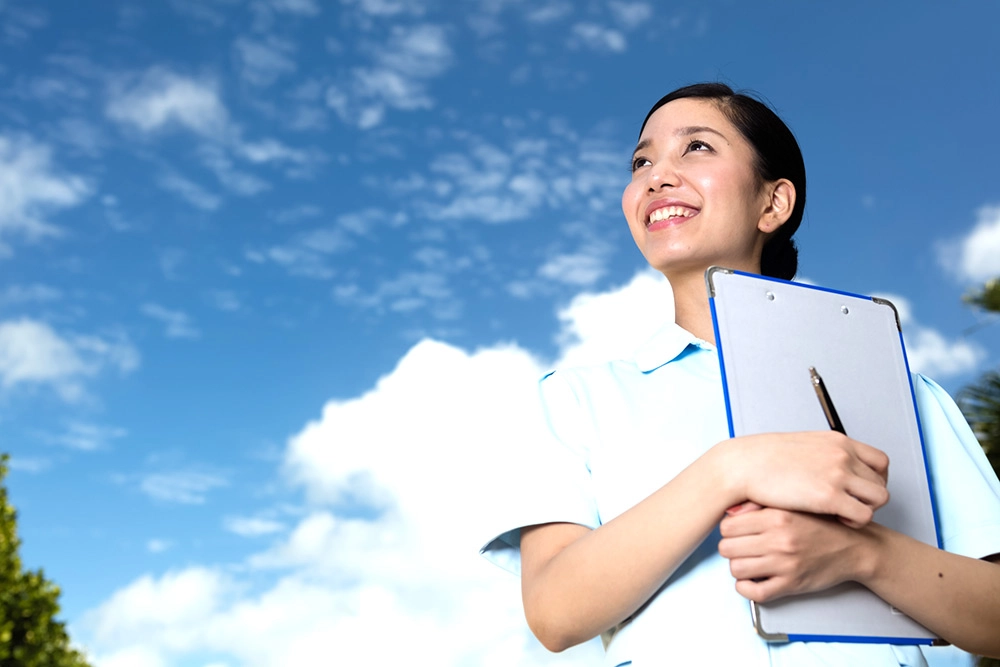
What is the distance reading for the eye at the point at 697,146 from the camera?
205 centimetres

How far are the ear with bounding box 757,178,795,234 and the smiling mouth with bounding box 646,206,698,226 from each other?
0.82 feet

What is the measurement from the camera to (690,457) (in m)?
1.64

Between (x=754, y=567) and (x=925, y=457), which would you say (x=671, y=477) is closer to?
(x=754, y=567)

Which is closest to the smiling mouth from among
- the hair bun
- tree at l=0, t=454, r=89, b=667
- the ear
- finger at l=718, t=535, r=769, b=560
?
the ear

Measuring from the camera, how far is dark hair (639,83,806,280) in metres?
Answer: 2.13

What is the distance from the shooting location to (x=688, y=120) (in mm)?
2074

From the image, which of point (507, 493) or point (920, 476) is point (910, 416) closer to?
point (920, 476)

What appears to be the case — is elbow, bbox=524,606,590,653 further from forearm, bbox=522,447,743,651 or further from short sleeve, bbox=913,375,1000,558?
short sleeve, bbox=913,375,1000,558

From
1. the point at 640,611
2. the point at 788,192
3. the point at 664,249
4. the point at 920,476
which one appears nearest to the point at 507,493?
the point at 640,611

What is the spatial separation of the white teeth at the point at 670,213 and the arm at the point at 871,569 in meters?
0.80

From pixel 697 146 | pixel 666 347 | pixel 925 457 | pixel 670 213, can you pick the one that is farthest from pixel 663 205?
pixel 925 457

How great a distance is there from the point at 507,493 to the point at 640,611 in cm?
33

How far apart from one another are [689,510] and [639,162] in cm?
108

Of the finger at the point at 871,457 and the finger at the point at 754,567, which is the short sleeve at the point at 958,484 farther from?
the finger at the point at 754,567
